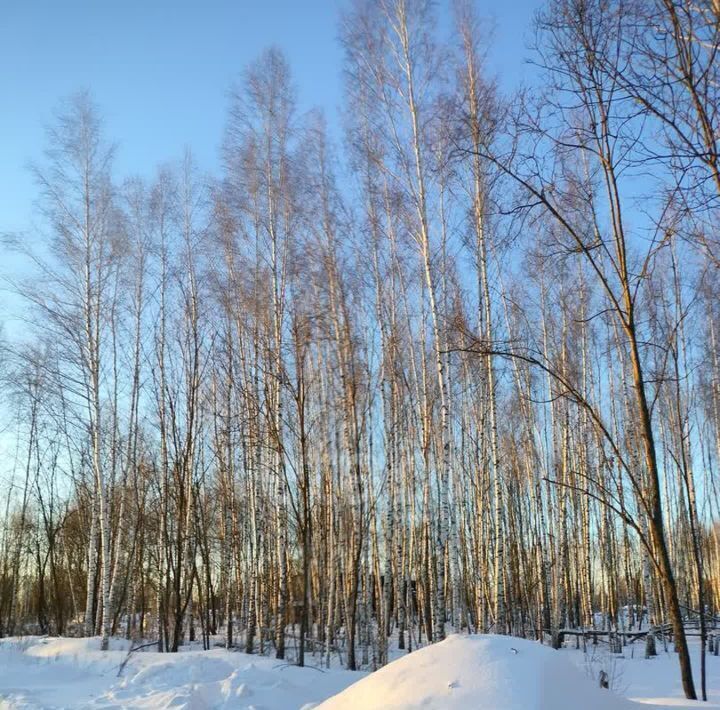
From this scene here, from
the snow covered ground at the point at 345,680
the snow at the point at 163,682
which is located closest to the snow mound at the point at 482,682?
the snow covered ground at the point at 345,680

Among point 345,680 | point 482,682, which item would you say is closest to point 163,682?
point 345,680

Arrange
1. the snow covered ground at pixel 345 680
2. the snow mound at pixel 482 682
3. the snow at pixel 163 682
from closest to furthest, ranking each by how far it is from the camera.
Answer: the snow mound at pixel 482 682 → the snow covered ground at pixel 345 680 → the snow at pixel 163 682

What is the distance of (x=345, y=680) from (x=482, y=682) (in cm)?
545

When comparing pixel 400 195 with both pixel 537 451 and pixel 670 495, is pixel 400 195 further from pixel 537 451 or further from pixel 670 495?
pixel 670 495

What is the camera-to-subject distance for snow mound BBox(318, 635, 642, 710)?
3.02 meters

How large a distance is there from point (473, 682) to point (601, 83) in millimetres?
4117

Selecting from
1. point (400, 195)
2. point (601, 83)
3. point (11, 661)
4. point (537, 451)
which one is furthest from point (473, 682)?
point (537, 451)

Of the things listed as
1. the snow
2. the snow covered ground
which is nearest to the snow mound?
the snow covered ground

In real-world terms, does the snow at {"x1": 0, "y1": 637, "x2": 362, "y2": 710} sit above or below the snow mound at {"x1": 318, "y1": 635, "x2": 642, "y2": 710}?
below

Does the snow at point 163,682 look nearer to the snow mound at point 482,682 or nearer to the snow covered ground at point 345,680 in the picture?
the snow covered ground at point 345,680

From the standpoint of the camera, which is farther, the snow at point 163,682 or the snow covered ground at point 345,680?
the snow at point 163,682

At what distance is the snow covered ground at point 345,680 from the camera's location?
312cm

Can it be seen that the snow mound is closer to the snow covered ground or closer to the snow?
the snow covered ground

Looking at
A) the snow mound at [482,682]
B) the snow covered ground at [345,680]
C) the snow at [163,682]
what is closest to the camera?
the snow mound at [482,682]
